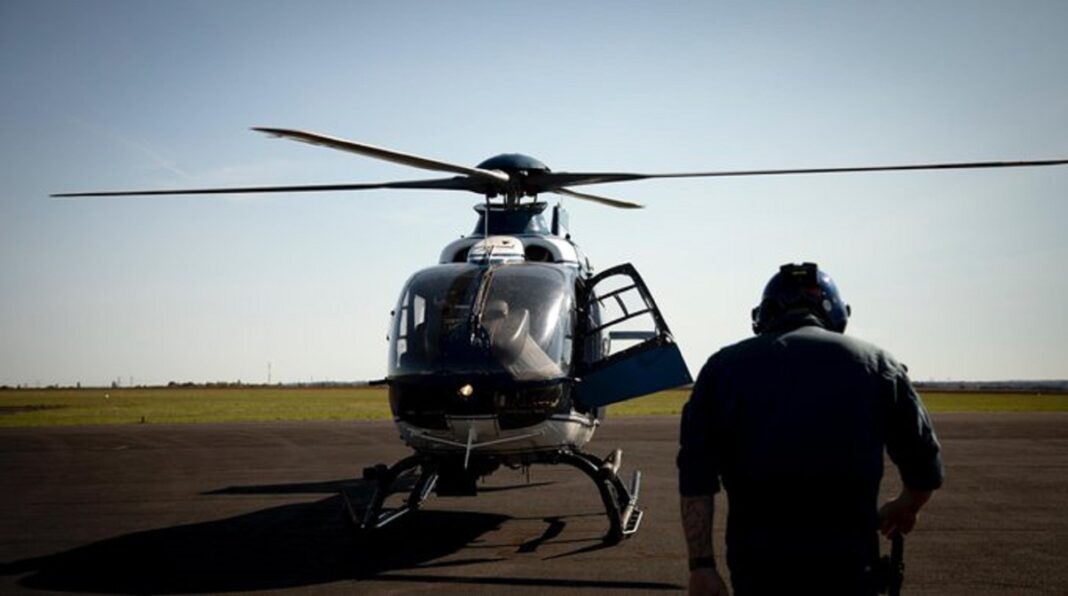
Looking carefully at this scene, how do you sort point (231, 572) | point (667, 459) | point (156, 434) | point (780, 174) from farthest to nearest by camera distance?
point (156, 434) < point (667, 459) < point (780, 174) < point (231, 572)

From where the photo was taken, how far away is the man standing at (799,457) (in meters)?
3.39

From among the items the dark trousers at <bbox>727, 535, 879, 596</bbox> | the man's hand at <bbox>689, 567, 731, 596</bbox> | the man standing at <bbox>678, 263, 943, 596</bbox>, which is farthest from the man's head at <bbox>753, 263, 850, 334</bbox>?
the man's hand at <bbox>689, 567, 731, 596</bbox>

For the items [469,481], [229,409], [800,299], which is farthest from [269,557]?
[229,409]

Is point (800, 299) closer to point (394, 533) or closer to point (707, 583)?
point (707, 583)

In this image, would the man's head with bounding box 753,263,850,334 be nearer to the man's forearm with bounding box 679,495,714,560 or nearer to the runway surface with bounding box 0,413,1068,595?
the man's forearm with bounding box 679,495,714,560

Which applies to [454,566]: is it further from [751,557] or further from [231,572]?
[751,557]

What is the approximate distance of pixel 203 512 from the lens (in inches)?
498

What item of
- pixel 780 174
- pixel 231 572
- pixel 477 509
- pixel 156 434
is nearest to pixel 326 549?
pixel 231 572

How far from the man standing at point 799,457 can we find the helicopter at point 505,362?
586 centimetres

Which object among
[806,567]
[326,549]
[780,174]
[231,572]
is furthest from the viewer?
[780,174]

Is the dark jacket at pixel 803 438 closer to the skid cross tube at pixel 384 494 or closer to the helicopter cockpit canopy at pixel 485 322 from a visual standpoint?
the helicopter cockpit canopy at pixel 485 322

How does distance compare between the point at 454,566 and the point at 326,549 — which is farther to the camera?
the point at 326,549

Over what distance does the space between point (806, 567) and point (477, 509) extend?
32.5 feet

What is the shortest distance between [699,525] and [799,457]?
1.53ft
